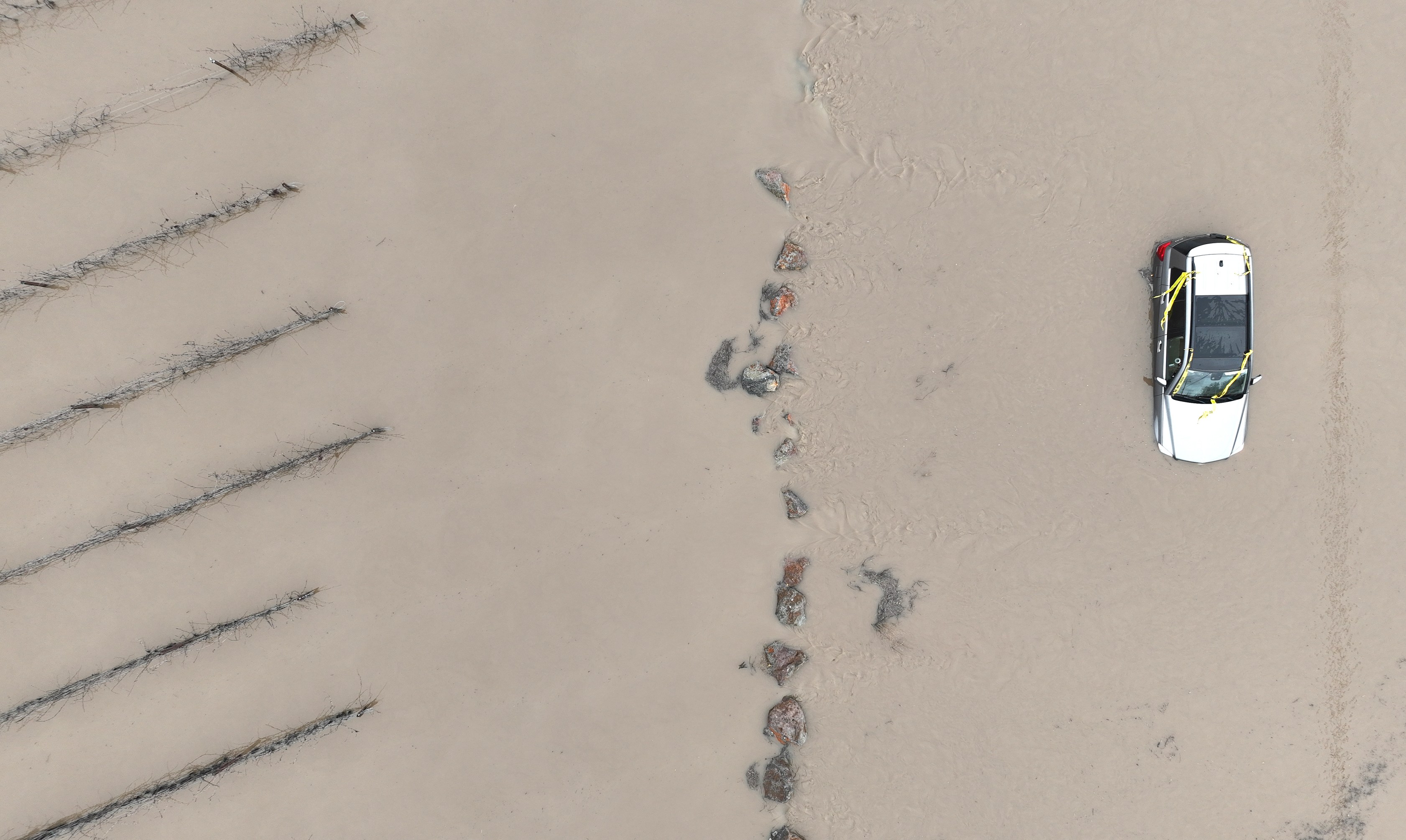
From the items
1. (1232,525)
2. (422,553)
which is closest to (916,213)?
(1232,525)

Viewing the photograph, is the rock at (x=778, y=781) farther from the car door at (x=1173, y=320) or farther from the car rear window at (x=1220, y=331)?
the car rear window at (x=1220, y=331)

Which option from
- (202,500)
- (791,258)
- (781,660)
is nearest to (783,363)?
(791,258)

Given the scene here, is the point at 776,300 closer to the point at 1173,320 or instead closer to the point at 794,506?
the point at 794,506

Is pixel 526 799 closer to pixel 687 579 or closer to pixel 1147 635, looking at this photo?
pixel 687 579

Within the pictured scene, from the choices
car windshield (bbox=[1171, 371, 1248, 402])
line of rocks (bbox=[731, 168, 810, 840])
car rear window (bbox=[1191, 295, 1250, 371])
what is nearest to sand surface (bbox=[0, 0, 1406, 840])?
line of rocks (bbox=[731, 168, 810, 840])

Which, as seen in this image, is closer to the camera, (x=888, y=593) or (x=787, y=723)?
(x=787, y=723)

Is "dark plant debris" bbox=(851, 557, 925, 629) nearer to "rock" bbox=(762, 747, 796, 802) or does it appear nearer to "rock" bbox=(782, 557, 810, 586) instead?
"rock" bbox=(782, 557, 810, 586)
